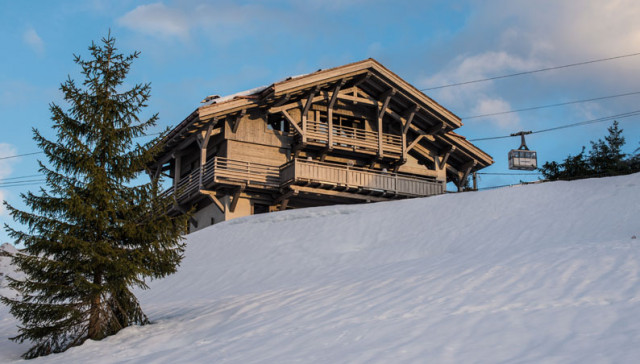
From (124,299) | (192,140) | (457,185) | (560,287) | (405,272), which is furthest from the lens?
(457,185)

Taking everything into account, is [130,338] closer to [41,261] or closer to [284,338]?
[41,261]

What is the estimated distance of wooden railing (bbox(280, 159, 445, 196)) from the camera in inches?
1227

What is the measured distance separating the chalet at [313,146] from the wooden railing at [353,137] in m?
0.06

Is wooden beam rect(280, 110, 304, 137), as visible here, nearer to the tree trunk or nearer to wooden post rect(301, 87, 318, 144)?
wooden post rect(301, 87, 318, 144)

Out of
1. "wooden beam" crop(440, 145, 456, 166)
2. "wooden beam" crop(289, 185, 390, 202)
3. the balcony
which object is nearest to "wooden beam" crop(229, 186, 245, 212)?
the balcony

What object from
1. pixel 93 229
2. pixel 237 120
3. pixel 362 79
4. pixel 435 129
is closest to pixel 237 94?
pixel 237 120

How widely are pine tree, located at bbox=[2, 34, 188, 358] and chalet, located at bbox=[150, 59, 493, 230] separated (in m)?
15.1

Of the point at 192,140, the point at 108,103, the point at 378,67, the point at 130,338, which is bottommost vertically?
the point at 130,338

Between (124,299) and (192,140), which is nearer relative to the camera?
(124,299)

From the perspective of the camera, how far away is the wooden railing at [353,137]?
33.6 m

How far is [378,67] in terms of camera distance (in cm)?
3434

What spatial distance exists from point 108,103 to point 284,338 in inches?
262

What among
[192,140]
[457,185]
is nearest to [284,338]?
[192,140]

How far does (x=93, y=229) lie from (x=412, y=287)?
6625mm
